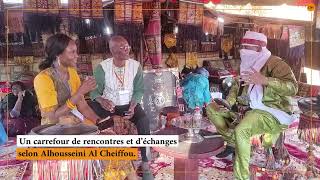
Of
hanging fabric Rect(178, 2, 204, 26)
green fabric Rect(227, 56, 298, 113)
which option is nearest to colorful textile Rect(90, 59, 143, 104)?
hanging fabric Rect(178, 2, 204, 26)

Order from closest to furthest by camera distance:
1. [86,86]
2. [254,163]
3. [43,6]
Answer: [43,6] < [86,86] < [254,163]

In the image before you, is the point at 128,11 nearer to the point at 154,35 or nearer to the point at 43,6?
the point at 154,35

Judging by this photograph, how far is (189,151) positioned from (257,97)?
27.7 inches

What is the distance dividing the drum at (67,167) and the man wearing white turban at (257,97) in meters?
1.07

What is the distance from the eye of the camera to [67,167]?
11.3ft

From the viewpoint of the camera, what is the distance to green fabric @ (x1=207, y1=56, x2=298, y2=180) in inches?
132

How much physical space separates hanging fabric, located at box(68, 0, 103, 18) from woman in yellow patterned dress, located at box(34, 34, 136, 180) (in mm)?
211

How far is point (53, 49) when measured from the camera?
3.34 meters

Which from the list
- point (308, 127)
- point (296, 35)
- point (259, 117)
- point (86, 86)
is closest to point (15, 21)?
point (86, 86)

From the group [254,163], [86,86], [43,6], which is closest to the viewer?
[43,6]

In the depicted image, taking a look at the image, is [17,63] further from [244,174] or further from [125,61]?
[244,174]

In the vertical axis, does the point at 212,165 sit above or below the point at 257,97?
below

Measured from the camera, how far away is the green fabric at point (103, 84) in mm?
3404

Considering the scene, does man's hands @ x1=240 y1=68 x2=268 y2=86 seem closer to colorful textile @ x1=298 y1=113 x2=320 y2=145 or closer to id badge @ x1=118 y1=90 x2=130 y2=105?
colorful textile @ x1=298 y1=113 x2=320 y2=145
